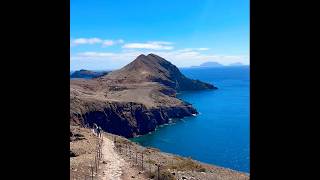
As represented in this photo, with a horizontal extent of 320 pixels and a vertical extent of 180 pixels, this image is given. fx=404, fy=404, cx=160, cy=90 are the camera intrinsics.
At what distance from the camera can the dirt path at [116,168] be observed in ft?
121

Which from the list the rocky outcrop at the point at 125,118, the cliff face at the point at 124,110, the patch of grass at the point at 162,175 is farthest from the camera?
the rocky outcrop at the point at 125,118

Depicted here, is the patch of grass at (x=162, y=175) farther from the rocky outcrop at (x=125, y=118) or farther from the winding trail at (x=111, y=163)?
the rocky outcrop at (x=125, y=118)

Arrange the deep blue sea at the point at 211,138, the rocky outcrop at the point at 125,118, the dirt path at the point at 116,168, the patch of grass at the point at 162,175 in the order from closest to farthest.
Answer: the dirt path at the point at 116,168 → the patch of grass at the point at 162,175 → the deep blue sea at the point at 211,138 → the rocky outcrop at the point at 125,118

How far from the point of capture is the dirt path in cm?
3688

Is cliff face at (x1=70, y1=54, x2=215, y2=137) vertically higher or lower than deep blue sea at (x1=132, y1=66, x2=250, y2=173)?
higher

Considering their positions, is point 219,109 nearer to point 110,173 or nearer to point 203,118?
point 203,118

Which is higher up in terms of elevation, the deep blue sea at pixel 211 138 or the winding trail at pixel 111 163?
the winding trail at pixel 111 163

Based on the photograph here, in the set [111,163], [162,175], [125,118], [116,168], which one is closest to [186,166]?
[162,175]

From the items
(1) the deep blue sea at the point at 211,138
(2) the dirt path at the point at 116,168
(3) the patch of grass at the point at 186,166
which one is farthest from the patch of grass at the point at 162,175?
(1) the deep blue sea at the point at 211,138

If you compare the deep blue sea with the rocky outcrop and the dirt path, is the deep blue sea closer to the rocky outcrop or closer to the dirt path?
the rocky outcrop

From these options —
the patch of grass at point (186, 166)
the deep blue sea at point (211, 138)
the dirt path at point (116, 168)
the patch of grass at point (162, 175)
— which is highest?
the dirt path at point (116, 168)

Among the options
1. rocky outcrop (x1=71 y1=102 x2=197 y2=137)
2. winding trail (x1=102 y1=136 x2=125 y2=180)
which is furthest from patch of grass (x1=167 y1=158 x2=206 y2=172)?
rocky outcrop (x1=71 y1=102 x2=197 y2=137)
